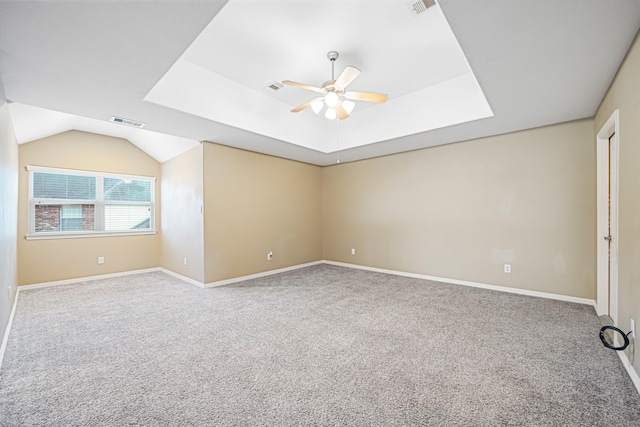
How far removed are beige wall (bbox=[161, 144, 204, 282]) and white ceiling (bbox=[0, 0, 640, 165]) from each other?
0.54 metres

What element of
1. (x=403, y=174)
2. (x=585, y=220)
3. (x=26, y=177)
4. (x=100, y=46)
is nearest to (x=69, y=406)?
(x=100, y=46)

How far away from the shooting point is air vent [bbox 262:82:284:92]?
3621mm

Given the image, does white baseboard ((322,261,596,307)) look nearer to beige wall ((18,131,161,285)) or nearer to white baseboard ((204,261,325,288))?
white baseboard ((204,261,325,288))

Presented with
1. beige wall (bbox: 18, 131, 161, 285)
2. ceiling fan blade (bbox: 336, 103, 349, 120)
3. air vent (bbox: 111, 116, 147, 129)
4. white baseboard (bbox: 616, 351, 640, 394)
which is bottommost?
white baseboard (bbox: 616, 351, 640, 394)

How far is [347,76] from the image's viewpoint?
261 centimetres

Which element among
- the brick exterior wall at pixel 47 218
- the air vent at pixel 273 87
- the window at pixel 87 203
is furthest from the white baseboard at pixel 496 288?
the brick exterior wall at pixel 47 218

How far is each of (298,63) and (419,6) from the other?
1.39 metres

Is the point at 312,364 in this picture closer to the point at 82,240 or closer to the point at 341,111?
the point at 341,111

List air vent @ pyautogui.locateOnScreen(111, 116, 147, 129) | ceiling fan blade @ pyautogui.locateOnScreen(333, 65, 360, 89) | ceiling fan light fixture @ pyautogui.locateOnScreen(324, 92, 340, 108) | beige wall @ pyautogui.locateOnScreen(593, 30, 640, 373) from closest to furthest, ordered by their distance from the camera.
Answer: beige wall @ pyautogui.locateOnScreen(593, 30, 640, 373) < ceiling fan blade @ pyautogui.locateOnScreen(333, 65, 360, 89) < ceiling fan light fixture @ pyautogui.locateOnScreen(324, 92, 340, 108) < air vent @ pyautogui.locateOnScreen(111, 116, 147, 129)

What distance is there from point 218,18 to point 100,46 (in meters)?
0.97

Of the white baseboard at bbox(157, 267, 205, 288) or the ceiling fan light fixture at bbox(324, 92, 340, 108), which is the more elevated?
the ceiling fan light fixture at bbox(324, 92, 340, 108)

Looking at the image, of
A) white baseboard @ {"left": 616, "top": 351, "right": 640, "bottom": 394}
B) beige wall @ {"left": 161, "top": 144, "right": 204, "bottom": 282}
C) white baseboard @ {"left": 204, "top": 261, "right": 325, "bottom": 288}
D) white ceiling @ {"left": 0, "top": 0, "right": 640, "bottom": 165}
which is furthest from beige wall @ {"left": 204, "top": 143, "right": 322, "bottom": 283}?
white baseboard @ {"left": 616, "top": 351, "right": 640, "bottom": 394}

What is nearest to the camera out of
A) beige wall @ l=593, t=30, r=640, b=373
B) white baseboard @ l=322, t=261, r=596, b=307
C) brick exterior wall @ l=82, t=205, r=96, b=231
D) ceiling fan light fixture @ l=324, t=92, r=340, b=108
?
beige wall @ l=593, t=30, r=640, b=373

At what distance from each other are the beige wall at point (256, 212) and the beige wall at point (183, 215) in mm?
202
